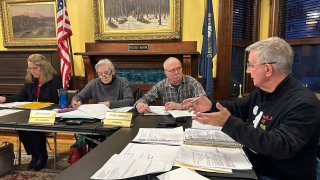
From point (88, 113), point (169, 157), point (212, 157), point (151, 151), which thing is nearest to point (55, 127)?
point (88, 113)

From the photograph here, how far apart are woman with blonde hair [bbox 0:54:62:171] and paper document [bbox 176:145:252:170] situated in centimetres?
216

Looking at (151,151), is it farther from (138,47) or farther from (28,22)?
(28,22)

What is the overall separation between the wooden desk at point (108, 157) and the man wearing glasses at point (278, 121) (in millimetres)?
157

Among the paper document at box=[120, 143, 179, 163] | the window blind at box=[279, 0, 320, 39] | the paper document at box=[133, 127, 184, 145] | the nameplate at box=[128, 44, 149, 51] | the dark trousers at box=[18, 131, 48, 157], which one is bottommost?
the dark trousers at box=[18, 131, 48, 157]

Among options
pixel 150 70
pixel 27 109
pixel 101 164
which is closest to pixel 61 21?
pixel 150 70

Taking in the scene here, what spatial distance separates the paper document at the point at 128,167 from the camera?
35.7 inches

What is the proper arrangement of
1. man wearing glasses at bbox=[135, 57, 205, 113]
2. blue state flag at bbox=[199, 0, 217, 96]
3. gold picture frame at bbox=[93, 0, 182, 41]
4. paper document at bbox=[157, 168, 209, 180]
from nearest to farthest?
paper document at bbox=[157, 168, 209, 180]
man wearing glasses at bbox=[135, 57, 205, 113]
blue state flag at bbox=[199, 0, 217, 96]
gold picture frame at bbox=[93, 0, 182, 41]

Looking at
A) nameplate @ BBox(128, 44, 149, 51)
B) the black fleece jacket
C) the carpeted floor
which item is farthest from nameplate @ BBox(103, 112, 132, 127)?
nameplate @ BBox(128, 44, 149, 51)

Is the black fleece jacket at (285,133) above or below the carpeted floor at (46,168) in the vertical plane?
above

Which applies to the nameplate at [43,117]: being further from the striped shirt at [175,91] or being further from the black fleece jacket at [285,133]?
the black fleece jacket at [285,133]

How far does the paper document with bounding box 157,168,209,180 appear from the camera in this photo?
0.90 meters

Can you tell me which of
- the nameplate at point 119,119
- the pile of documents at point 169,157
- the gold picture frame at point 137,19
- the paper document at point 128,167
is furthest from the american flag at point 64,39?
the paper document at point 128,167

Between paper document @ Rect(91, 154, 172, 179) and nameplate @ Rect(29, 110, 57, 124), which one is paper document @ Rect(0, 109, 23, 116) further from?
paper document @ Rect(91, 154, 172, 179)

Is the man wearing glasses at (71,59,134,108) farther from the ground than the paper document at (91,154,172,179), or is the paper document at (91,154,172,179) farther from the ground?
the man wearing glasses at (71,59,134,108)
